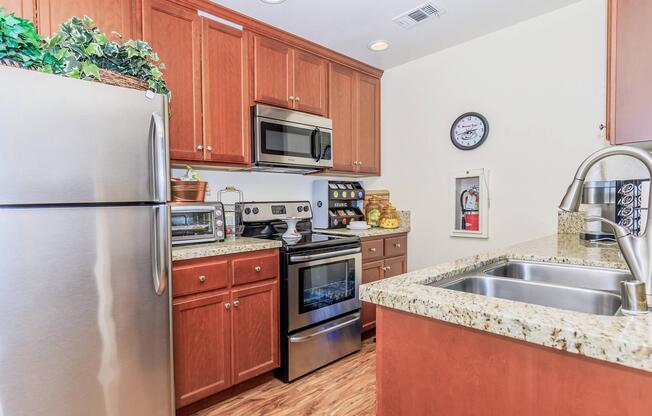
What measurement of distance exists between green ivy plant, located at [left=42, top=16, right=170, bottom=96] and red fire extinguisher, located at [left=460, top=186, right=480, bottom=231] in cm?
238

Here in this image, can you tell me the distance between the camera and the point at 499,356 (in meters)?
0.74

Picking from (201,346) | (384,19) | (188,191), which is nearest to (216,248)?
(188,191)

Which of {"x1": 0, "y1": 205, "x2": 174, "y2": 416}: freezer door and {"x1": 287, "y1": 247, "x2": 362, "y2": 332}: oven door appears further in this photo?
{"x1": 287, "y1": 247, "x2": 362, "y2": 332}: oven door

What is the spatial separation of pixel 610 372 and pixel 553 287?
519 millimetres

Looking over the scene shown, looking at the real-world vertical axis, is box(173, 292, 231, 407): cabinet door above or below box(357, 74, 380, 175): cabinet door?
below

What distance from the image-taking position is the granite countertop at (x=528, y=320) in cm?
58

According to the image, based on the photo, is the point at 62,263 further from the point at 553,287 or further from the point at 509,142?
the point at 509,142

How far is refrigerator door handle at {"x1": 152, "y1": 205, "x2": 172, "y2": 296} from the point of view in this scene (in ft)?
4.62

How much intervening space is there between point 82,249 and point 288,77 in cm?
196

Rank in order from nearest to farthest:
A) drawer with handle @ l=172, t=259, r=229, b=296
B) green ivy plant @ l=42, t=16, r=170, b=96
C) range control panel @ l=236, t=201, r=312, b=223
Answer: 1. green ivy plant @ l=42, t=16, r=170, b=96
2. drawer with handle @ l=172, t=259, r=229, b=296
3. range control panel @ l=236, t=201, r=312, b=223

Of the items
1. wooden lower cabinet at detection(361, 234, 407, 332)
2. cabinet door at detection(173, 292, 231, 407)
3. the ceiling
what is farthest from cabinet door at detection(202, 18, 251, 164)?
wooden lower cabinet at detection(361, 234, 407, 332)

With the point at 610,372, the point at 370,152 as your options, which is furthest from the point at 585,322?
the point at 370,152

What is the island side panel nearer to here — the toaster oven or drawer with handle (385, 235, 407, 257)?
the toaster oven

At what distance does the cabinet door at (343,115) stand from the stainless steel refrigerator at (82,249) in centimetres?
182
